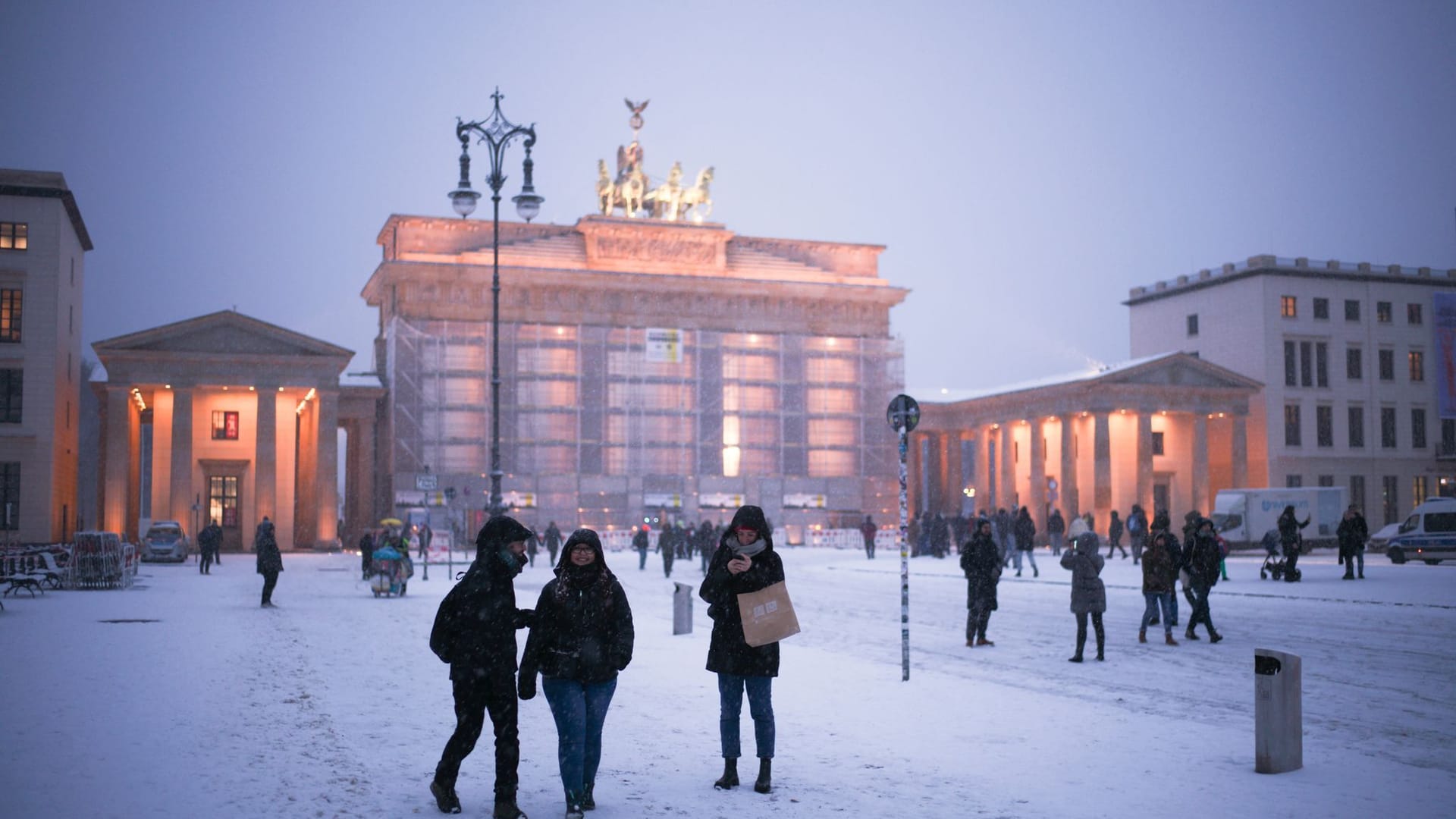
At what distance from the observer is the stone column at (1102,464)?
65812mm

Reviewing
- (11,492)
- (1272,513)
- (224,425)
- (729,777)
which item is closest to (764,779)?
(729,777)

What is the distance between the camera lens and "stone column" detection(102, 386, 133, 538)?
5941cm

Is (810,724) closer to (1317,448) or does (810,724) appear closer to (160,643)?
(160,643)

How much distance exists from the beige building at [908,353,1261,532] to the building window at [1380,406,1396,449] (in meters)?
7.48

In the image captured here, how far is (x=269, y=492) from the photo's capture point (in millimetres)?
61094

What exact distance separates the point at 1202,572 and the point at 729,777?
11292 millimetres

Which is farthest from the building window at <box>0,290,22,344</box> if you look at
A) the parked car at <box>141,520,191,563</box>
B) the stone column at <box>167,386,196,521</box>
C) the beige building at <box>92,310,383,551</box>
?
the parked car at <box>141,520,191,563</box>

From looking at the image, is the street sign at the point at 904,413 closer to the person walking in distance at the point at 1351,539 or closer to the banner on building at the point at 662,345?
the person walking in distance at the point at 1351,539

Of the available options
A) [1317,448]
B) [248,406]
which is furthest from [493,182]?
[1317,448]

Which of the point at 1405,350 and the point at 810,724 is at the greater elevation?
the point at 1405,350

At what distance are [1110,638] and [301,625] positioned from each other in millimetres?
11803

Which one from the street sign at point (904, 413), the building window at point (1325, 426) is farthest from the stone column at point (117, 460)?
the building window at point (1325, 426)

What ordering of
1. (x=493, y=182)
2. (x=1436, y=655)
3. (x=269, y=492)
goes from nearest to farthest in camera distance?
(x=1436, y=655), (x=493, y=182), (x=269, y=492)

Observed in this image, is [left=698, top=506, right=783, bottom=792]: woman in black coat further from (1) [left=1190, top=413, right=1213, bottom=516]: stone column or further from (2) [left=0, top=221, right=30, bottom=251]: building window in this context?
(1) [left=1190, top=413, right=1213, bottom=516]: stone column
